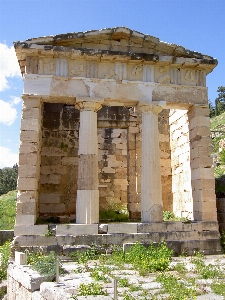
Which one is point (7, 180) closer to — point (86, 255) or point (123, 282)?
point (86, 255)

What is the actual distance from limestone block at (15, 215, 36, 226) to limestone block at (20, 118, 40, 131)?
2.73 metres

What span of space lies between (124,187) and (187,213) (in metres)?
3.21

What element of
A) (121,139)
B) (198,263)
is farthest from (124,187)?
(198,263)

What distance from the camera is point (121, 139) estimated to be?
14.9 m

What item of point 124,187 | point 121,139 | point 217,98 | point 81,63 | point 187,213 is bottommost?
point 187,213

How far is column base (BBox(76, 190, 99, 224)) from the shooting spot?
1031 cm

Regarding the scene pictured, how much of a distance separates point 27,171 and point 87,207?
2.17 m

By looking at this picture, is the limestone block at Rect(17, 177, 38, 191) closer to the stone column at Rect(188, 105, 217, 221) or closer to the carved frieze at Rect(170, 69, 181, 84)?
the stone column at Rect(188, 105, 217, 221)

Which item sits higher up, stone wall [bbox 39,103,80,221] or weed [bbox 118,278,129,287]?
stone wall [bbox 39,103,80,221]

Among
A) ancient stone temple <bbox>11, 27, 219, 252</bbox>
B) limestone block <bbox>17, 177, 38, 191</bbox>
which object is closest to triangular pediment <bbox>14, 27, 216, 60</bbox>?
ancient stone temple <bbox>11, 27, 219, 252</bbox>

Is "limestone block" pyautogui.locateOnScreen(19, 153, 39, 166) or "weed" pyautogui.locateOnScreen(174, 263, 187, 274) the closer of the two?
"weed" pyautogui.locateOnScreen(174, 263, 187, 274)

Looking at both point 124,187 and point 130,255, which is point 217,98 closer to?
point 124,187

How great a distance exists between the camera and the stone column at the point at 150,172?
10773 mm

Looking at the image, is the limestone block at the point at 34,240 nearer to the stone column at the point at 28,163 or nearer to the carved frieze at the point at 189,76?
the stone column at the point at 28,163
